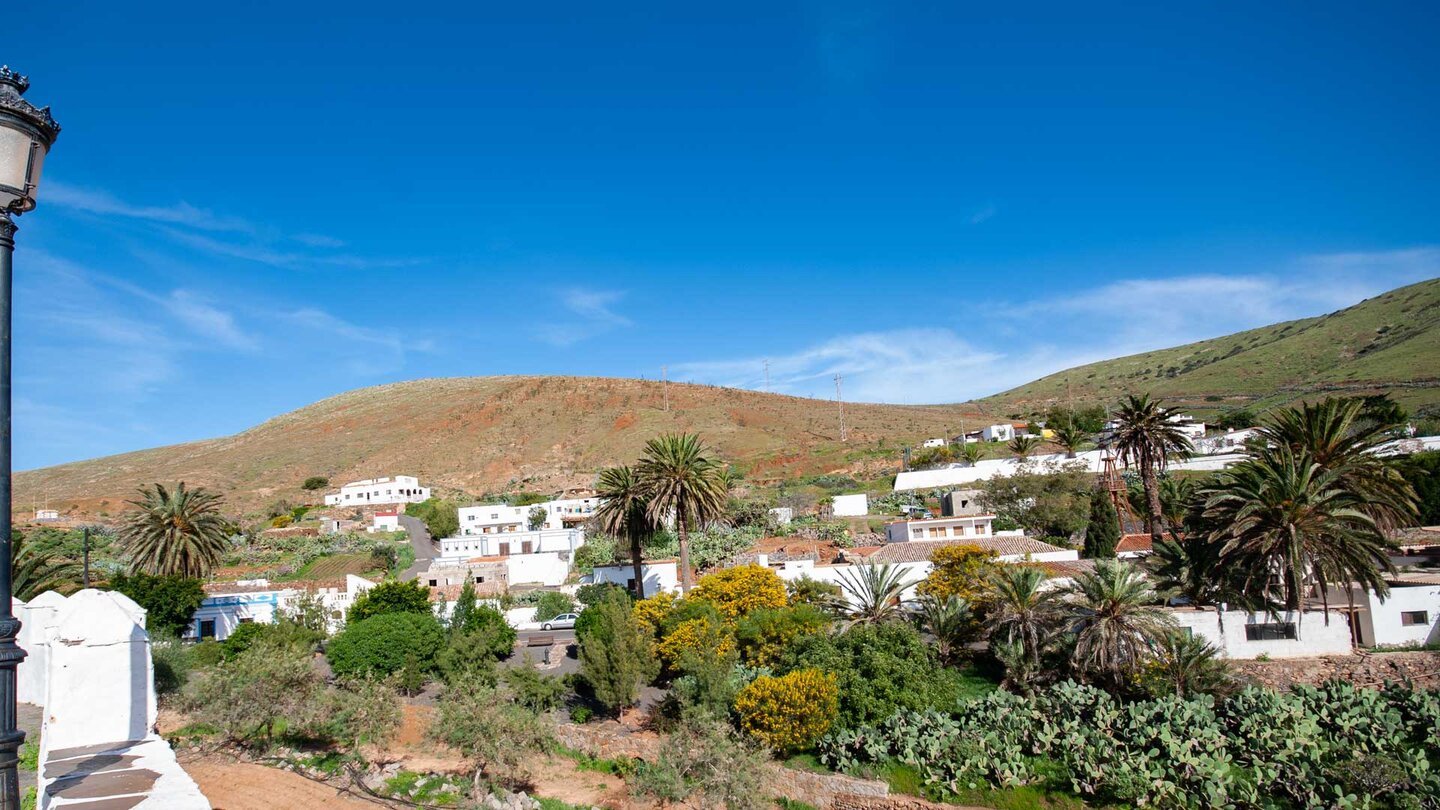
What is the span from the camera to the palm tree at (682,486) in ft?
119

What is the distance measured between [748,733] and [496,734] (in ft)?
24.3

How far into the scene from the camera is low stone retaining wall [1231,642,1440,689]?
23.2 metres

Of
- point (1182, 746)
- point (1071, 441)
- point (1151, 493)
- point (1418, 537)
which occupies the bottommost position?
point (1182, 746)

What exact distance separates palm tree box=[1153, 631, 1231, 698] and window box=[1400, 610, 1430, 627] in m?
6.36

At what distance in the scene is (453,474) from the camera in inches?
4045

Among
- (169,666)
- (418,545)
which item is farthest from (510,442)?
(169,666)

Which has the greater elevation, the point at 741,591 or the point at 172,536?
the point at 172,536

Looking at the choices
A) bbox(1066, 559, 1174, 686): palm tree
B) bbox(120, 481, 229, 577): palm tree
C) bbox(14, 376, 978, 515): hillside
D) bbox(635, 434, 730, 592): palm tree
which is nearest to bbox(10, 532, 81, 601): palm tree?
bbox(120, 481, 229, 577): palm tree

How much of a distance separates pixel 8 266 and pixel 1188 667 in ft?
84.6

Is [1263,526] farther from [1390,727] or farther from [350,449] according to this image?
[350,449]

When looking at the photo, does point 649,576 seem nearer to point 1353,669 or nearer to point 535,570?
point 535,570

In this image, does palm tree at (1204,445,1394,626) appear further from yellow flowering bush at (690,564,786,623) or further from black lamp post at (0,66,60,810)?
black lamp post at (0,66,60,810)

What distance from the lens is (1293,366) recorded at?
113688mm

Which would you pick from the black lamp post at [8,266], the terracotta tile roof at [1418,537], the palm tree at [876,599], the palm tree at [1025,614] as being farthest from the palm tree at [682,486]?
the black lamp post at [8,266]
